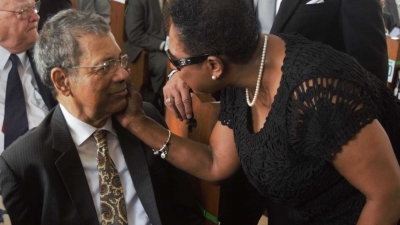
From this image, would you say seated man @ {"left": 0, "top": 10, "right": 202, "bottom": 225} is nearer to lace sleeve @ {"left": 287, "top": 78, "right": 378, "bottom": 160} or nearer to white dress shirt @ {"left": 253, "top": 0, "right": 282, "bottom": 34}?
lace sleeve @ {"left": 287, "top": 78, "right": 378, "bottom": 160}

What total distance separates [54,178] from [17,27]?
901 millimetres

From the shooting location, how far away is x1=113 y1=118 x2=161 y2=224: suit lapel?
1658mm

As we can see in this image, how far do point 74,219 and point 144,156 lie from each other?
1.06 ft

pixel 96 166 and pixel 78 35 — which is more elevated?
pixel 78 35

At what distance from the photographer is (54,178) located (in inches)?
59.6

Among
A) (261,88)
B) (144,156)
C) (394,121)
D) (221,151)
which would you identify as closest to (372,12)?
(394,121)

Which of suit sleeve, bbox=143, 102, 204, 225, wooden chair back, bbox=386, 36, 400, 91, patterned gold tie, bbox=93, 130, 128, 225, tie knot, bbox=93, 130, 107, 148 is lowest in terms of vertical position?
wooden chair back, bbox=386, 36, 400, 91

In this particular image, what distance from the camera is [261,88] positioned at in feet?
4.44

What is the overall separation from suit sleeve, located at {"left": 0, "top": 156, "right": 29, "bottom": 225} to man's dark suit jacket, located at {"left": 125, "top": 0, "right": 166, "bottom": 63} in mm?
3162

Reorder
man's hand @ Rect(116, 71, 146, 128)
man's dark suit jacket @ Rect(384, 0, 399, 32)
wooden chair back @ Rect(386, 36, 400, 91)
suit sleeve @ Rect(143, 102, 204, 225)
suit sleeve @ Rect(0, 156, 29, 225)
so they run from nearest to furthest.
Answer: suit sleeve @ Rect(0, 156, 29, 225) → man's hand @ Rect(116, 71, 146, 128) → suit sleeve @ Rect(143, 102, 204, 225) → wooden chair back @ Rect(386, 36, 400, 91) → man's dark suit jacket @ Rect(384, 0, 399, 32)

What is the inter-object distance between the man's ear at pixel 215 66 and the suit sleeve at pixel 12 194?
711 millimetres

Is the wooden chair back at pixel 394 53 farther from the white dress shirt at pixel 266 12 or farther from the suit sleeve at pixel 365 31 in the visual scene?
the suit sleeve at pixel 365 31

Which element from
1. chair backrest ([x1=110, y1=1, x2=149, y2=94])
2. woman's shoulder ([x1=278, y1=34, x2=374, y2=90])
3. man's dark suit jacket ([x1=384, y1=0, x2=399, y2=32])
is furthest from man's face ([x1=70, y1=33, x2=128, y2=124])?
man's dark suit jacket ([x1=384, y1=0, x2=399, y2=32])

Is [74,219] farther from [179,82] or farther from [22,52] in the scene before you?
[22,52]
